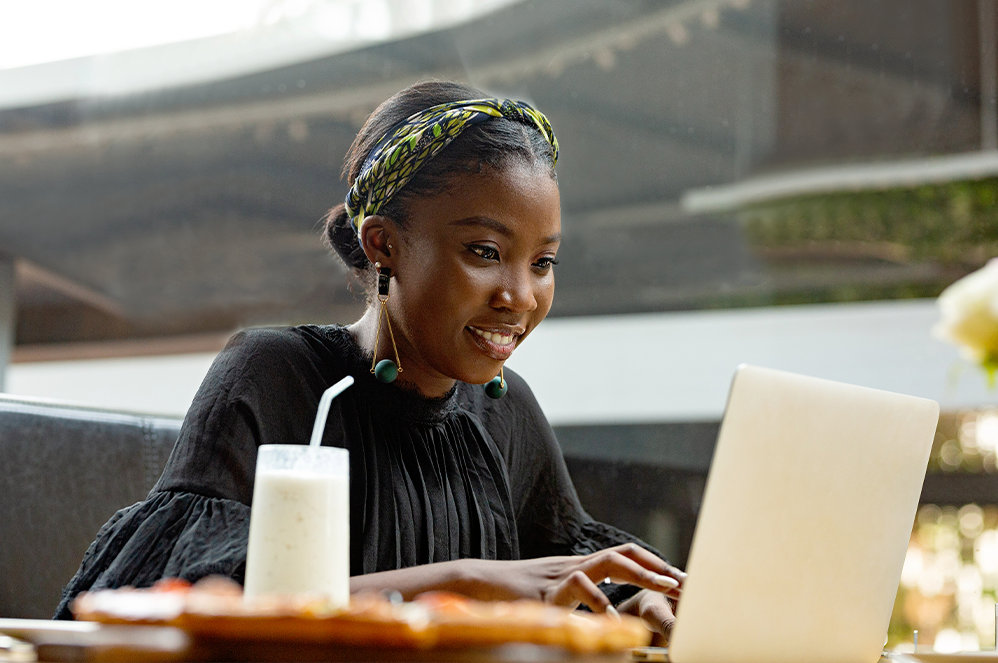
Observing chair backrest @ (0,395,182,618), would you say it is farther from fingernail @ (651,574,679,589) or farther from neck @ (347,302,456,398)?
fingernail @ (651,574,679,589)

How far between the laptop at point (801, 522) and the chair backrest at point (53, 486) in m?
1.02

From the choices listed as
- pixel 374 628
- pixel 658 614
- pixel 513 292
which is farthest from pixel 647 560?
pixel 513 292

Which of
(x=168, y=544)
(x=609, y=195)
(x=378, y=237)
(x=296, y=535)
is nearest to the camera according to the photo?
(x=296, y=535)

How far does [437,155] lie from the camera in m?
1.48

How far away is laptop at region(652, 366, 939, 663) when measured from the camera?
0.84 metres

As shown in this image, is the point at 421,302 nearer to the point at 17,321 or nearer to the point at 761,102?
the point at 761,102

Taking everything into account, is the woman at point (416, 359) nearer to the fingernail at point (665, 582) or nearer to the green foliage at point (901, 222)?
the fingernail at point (665, 582)

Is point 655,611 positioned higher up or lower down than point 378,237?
lower down

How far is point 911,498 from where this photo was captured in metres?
1.00

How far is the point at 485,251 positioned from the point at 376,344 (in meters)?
0.25

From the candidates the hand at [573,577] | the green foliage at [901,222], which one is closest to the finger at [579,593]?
the hand at [573,577]

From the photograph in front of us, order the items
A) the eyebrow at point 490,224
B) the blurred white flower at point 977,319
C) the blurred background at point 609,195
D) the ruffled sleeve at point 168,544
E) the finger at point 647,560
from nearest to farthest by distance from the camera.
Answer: the blurred white flower at point 977,319, the finger at point 647,560, the ruffled sleeve at point 168,544, the eyebrow at point 490,224, the blurred background at point 609,195

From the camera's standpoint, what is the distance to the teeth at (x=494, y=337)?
57.2 inches

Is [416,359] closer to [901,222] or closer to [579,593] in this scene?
[579,593]
